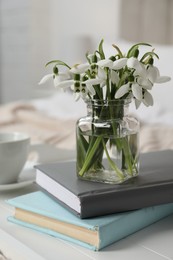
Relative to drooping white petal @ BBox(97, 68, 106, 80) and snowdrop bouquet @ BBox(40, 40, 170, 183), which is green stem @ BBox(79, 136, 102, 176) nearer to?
snowdrop bouquet @ BBox(40, 40, 170, 183)

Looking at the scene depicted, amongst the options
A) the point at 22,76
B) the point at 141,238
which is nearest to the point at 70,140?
the point at 141,238

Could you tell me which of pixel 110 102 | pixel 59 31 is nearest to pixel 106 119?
pixel 110 102

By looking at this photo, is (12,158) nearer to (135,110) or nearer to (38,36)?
(135,110)

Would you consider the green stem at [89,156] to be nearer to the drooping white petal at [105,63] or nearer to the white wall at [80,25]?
the drooping white petal at [105,63]

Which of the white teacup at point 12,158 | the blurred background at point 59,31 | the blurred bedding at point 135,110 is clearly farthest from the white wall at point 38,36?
the white teacup at point 12,158

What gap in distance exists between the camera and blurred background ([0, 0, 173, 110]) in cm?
310

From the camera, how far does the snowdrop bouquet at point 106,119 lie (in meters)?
0.74

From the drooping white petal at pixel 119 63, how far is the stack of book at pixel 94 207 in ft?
0.63

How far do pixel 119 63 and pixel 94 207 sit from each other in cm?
23

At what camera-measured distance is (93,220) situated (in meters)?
0.68

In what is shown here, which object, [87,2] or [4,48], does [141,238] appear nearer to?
[87,2]

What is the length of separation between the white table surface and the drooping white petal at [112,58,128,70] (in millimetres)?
271

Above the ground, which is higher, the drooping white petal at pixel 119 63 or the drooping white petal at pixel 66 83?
the drooping white petal at pixel 119 63

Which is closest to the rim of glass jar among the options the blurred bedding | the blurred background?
the blurred bedding
